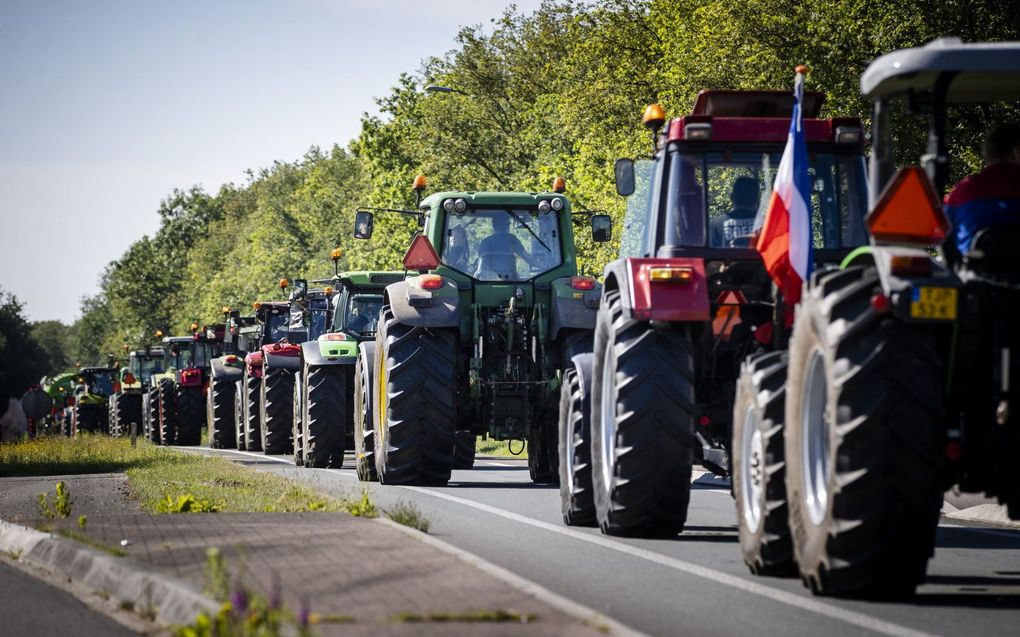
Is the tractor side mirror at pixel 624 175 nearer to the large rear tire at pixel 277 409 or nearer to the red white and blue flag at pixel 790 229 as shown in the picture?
the red white and blue flag at pixel 790 229

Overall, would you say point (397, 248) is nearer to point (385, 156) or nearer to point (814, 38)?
point (385, 156)

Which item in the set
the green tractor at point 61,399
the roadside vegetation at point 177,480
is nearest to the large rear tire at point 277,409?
the roadside vegetation at point 177,480

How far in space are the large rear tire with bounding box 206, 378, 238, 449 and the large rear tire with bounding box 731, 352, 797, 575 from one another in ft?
82.6

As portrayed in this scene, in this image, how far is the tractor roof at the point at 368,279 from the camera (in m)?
24.7

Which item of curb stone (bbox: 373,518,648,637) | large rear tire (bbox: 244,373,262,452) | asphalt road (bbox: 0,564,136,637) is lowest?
large rear tire (bbox: 244,373,262,452)

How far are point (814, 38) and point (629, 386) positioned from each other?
59.4ft

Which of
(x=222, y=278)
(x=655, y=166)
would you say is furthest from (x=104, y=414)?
(x=222, y=278)

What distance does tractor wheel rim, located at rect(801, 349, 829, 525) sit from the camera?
8945 millimetres

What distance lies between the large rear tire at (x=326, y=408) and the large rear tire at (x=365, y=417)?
2470 millimetres

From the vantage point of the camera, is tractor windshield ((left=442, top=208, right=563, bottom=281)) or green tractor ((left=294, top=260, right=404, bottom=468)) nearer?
tractor windshield ((left=442, top=208, right=563, bottom=281))

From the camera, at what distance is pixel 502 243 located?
19688mm

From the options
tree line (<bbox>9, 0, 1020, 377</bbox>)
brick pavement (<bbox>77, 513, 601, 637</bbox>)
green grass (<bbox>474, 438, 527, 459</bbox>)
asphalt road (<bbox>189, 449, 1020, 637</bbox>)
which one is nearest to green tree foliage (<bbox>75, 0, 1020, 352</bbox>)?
tree line (<bbox>9, 0, 1020, 377</bbox>)

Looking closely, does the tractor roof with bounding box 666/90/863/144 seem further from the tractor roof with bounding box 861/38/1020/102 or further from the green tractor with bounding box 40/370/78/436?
the green tractor with bounding box 40/370/78/436

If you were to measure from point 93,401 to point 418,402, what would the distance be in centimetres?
3965
